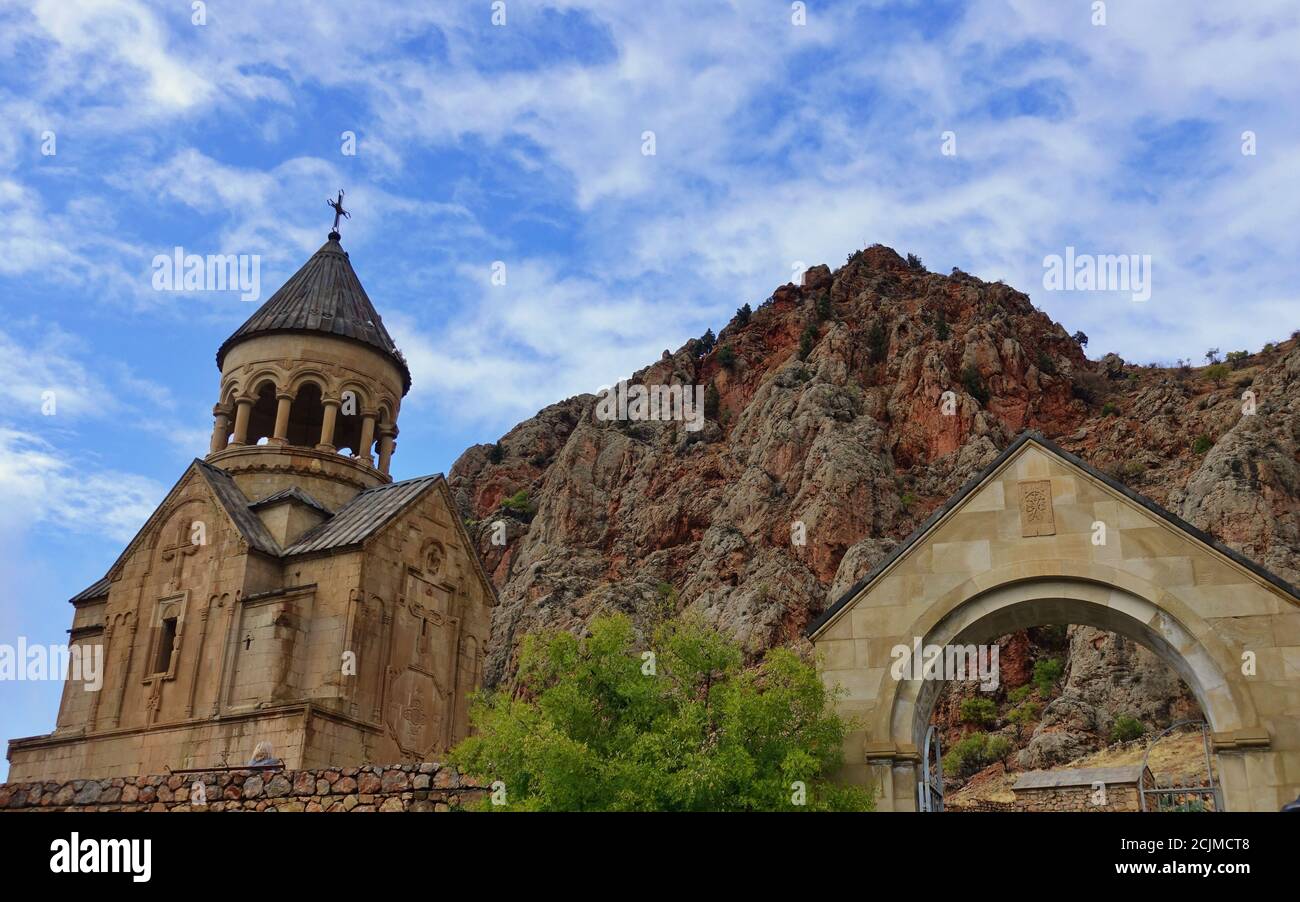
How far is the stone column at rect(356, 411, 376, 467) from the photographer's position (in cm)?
2705

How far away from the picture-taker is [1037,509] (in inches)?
573

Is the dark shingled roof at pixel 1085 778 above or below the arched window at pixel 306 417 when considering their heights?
below

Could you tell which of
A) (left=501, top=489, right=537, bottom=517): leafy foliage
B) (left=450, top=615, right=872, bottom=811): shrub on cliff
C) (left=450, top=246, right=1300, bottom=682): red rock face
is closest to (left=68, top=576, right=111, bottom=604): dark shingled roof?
(left=450, top=615, right=872, bottom=811): shrub on cliff

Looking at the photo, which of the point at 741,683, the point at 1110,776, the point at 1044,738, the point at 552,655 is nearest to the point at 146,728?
the point at 552,655

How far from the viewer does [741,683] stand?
14297 mm

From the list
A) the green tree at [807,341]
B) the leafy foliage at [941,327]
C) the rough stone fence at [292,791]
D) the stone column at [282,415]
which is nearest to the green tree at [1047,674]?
the leafy foliage at [941,327]

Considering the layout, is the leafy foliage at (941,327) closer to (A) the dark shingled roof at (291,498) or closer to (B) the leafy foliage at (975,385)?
(B) the leafy foliage at (975,385)

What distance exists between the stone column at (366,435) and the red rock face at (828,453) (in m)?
28.3

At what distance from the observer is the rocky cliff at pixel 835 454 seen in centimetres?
5431

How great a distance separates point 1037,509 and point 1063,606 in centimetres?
119
